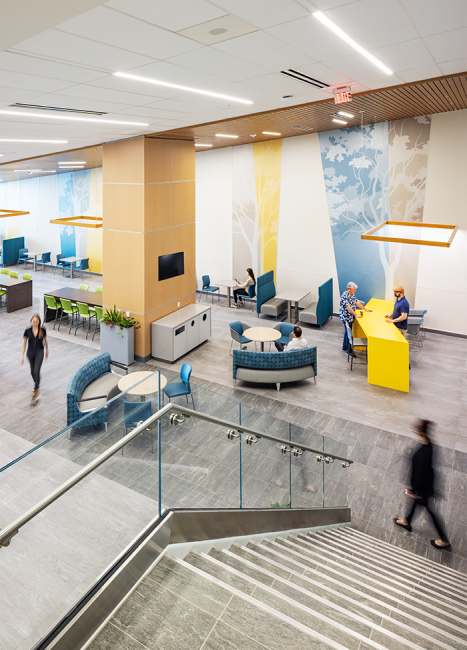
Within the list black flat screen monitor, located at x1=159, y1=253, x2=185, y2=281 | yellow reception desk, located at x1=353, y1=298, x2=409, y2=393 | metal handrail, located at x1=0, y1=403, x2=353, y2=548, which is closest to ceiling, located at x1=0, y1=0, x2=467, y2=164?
metal handrail, located at x1=0, y1=403, x2=353, y2=548

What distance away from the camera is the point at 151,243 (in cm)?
Answer: 954

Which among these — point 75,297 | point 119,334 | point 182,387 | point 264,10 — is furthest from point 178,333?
point 264,10

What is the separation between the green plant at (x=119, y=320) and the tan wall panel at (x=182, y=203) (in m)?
2.43

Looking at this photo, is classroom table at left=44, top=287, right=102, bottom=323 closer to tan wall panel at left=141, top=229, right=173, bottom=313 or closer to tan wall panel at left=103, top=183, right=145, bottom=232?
tan wall panel at left=141, top=229, right=173, bottom=313

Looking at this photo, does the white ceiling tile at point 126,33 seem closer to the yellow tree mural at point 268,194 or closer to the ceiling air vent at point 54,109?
the ceiling air vent at point 54,109

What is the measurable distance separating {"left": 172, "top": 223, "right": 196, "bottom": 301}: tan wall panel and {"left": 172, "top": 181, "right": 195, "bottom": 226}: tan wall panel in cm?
18

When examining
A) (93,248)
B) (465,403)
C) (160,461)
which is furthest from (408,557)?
(93,248)

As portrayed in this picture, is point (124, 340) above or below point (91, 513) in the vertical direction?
below

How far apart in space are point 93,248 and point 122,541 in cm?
1745

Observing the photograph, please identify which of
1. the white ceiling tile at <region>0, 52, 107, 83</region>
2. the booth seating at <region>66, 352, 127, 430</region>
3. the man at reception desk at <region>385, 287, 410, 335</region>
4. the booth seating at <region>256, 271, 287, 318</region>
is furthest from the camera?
the booth seating at <region>256, 271, 287, 318</region>

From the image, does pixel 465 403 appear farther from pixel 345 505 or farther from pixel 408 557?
pixel 408 557

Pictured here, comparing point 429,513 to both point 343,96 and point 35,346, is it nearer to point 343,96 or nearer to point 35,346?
point 343,96

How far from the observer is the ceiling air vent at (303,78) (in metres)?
4.72

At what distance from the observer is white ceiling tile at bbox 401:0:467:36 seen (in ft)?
10.2
